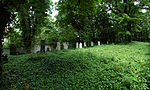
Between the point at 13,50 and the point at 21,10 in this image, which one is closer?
the point at 21,10

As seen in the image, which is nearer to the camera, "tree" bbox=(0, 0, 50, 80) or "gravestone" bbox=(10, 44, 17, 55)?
"tree" bbox=(0, 0, 50, 80)

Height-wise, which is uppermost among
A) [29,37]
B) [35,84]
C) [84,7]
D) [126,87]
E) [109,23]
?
[109,23]

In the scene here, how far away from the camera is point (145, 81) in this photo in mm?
3830

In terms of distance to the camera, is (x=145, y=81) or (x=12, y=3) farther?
(x=145, y=81)

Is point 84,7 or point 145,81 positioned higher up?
point 84,7

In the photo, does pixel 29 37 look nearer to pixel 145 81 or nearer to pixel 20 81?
pixel 20 81

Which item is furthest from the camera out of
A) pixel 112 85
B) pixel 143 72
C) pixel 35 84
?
pixel 143 72

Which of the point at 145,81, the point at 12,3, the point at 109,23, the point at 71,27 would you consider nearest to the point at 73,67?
the point at 145,81

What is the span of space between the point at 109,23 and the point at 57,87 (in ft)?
49.0

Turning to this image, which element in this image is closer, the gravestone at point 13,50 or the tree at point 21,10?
the tree at point 21,10

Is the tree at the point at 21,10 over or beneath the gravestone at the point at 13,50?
over

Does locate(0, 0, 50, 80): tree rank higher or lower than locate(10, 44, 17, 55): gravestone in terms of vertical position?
higher

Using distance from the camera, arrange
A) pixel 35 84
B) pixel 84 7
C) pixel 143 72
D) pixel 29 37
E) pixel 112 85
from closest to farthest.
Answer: pixel 35 84
pixel 112 85
pixel 143 72
pixel 84 7
pixel 29 37

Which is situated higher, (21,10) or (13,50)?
(21,10)
